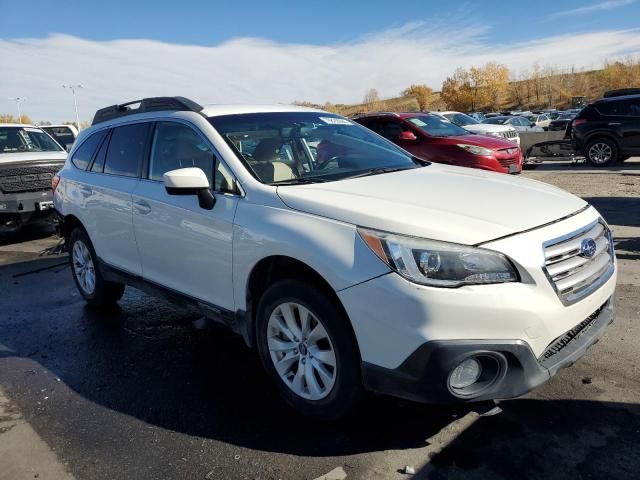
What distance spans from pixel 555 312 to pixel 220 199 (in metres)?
2.01

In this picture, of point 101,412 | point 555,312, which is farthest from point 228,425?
point 555,312

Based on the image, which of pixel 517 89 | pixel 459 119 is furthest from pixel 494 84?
pixel 459 119

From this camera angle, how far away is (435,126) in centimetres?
1180

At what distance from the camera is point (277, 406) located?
3.30 meters

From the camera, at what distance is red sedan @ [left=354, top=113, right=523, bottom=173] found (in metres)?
10.5

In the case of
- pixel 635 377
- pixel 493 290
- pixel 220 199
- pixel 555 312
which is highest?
pixel 220 199

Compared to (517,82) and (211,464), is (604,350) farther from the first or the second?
(517,82)

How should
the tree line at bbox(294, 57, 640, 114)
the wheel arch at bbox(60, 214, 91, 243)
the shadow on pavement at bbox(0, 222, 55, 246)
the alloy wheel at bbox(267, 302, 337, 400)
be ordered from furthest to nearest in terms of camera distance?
the tree line at bbox(294, 57, 640, 114)
the shadow on pavement at bbox(0, 222, 55, 246)
the wheel arch at bbox(60, 214, 91, 243)
the alloy wheel at bbox(267, 302, 337, 400)

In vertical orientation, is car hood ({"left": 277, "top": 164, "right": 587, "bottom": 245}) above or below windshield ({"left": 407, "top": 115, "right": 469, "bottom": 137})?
below

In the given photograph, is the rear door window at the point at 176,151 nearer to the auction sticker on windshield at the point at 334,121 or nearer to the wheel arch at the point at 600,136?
the auction sticker on windshield at the point at 334,121

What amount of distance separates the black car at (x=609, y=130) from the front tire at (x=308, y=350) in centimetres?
1413

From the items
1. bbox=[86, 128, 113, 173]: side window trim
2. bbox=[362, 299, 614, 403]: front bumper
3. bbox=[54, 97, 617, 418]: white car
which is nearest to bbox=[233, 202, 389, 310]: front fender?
bbox=[54, 97, 617, 418]: white car

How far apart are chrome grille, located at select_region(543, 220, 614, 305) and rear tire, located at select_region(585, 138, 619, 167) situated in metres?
13.3

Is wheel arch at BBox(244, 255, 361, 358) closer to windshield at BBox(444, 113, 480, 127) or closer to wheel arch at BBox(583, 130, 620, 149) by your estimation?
wheel arch at BBox(583, 130, 620, 149)
